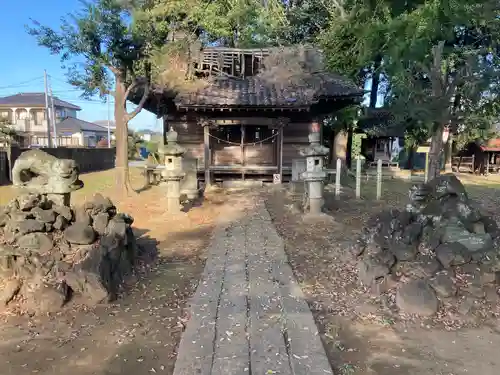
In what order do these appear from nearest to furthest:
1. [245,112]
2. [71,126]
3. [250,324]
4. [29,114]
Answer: [250,324] < [245,112] < [29,114] < [71,126]

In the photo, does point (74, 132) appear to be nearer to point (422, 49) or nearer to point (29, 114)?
point (29, 114)

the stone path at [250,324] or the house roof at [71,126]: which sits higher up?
the house roof at [71,126]

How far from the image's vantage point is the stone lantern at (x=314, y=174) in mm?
9211

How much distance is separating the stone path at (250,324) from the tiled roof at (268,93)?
27.7 feet

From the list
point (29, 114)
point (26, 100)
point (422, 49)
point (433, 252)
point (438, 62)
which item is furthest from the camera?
point (26, 100)

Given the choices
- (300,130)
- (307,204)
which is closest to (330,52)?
(300,130)

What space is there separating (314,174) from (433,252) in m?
4.59

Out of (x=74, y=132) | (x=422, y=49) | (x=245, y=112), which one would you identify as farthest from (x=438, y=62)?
(x=74, y=132)

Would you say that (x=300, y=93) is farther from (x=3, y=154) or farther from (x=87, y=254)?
(x=3, y=154)

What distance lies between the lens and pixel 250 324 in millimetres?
3932

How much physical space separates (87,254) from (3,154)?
49.5ft

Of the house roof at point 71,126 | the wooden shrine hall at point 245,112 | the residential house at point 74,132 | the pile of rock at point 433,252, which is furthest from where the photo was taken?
the house roof at point 71,126

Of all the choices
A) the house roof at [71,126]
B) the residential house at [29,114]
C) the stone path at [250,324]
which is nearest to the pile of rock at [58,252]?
the stone path at [250,324]

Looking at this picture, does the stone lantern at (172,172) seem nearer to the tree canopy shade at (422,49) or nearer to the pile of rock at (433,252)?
the tree canopy shade at (422,49)
